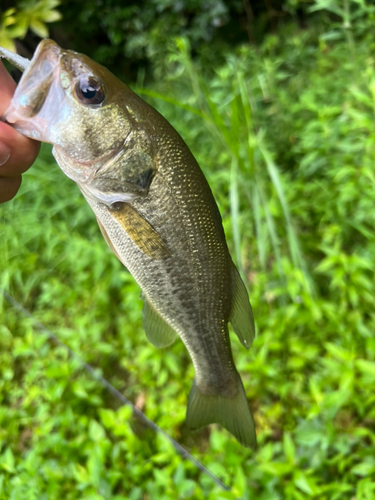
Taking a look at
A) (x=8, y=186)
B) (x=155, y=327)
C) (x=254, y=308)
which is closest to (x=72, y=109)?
(x=8, y=186)

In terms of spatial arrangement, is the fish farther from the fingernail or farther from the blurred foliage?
the blurred foliage

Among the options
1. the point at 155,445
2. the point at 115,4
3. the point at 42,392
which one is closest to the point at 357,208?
the point at 155,445

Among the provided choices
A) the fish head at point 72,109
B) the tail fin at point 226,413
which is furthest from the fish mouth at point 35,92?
the tail fin at point 226,413

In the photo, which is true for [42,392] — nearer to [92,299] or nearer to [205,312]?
[92,299]

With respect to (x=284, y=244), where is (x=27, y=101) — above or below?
above

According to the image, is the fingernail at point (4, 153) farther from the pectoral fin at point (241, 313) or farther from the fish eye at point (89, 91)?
the pectoral fin at point (241, 313)

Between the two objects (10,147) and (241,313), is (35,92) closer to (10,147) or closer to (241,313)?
(10,147)
